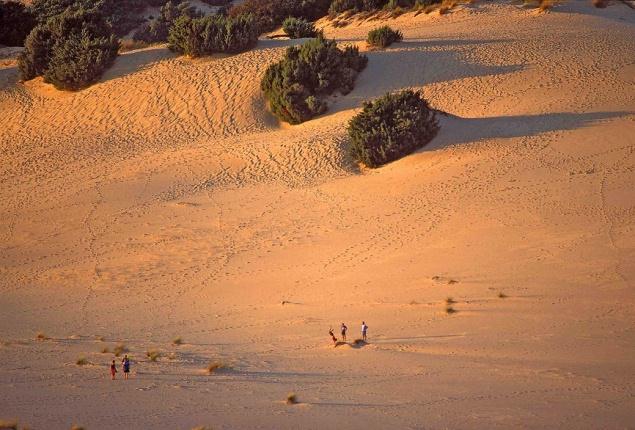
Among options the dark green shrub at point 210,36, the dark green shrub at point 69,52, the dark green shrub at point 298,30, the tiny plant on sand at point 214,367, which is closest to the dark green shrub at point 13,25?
the dark green shrub at point 69,52

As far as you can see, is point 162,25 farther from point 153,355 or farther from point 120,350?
point 153,355

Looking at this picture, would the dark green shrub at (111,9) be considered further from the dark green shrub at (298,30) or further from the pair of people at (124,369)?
the pair of people at (124,369)

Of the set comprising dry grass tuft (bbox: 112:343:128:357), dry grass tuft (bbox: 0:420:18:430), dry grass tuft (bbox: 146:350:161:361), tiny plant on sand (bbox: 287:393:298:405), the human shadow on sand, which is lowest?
dry grass tuft (bbox: 112:343:128:357)

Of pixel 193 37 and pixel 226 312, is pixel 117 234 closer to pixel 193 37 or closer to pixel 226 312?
pixel 226 312

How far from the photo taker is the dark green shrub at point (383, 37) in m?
26.2

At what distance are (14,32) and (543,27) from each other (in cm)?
2170

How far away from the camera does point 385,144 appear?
19.6 m

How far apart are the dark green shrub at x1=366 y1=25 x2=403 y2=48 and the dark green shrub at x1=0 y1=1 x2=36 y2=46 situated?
16.1m

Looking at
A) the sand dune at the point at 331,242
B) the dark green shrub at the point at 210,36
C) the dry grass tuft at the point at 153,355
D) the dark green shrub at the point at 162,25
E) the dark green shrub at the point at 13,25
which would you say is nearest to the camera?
the sand dune at the point at 331,242

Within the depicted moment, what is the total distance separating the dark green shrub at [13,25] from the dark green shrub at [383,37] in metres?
16.1

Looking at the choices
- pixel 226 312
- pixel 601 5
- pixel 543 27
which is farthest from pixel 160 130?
pixel 601 5

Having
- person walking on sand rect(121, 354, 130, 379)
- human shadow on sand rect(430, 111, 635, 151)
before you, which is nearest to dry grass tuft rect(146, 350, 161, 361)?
person walking on sand rect(121, 354, 130, 379)

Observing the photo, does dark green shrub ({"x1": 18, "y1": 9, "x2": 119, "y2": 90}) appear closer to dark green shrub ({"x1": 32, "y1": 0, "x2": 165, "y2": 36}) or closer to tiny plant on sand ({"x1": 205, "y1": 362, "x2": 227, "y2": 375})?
dark green shrub ({"x1": 32, "y1": 0, "x2": 165, "y2": 36})

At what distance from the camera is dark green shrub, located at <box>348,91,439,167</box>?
64.0 ft
